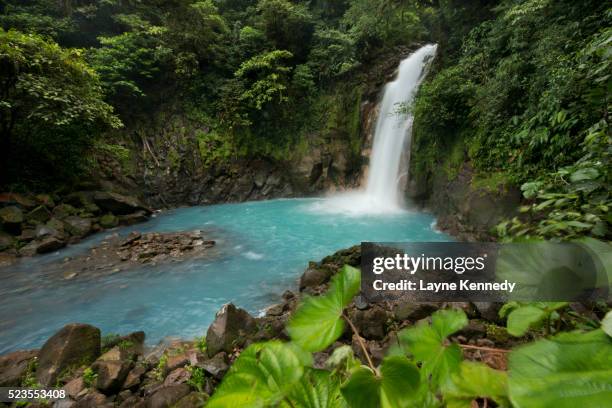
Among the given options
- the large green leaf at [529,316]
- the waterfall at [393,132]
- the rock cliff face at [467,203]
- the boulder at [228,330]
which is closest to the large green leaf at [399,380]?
the large green leaf at [529,316]

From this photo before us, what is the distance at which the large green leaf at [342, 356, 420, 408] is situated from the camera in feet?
1.43

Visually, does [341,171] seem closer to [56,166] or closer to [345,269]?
[56,166]

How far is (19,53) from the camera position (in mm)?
6039

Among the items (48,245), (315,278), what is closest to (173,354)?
(315,278)

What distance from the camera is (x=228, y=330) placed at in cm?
280

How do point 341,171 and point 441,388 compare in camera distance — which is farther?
point 341,171

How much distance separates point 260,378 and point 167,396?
212 centimetres

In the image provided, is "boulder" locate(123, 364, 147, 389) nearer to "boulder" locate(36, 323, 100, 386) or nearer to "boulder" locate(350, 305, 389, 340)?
"boulder" locate(36, 323, 100, 386)

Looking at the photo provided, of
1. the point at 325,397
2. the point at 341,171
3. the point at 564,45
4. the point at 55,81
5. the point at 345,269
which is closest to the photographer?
the point at 325,397

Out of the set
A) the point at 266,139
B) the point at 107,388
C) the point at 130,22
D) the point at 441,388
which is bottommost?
the point at 107,388

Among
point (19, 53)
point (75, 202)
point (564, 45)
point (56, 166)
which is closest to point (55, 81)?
point (19, 53)

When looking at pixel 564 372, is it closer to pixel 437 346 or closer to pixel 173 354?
pixel 437 346

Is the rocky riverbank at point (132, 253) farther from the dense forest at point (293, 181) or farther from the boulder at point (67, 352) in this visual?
the boulder at point (67, 352)

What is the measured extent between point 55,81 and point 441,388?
9344 millimetres
